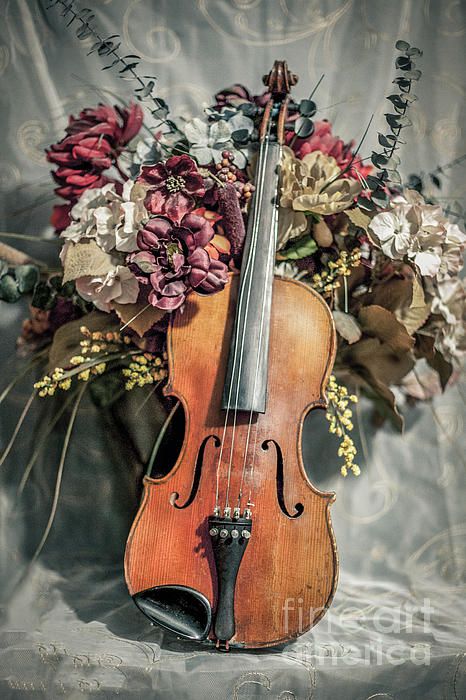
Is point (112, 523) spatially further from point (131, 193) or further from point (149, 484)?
point (131, 193)

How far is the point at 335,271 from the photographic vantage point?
0.94m

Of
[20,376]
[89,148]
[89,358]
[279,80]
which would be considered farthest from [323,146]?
[20,376]

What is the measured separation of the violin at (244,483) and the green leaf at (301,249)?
61 millimetres

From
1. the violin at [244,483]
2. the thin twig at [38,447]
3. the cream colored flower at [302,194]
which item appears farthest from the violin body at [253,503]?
the thin twig at [38,447]

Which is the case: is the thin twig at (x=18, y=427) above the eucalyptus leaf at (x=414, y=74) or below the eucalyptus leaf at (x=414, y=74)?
below

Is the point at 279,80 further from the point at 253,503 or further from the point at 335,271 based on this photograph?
the point at 253,503

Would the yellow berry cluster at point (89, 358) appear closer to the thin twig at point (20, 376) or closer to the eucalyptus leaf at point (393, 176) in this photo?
the thin twig at point (20, 376)

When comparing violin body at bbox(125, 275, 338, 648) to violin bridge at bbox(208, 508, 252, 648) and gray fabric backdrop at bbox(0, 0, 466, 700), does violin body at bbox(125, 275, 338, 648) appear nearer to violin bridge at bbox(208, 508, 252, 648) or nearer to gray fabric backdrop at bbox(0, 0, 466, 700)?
violin bridge at bbox(208, 508, 252, 648)

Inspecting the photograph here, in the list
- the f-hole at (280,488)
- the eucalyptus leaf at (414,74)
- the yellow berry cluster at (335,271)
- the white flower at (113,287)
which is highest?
the eucalyptus leaf at (414,74)

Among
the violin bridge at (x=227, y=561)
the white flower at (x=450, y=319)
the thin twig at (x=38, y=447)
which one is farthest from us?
the thin twig at (x=38, y=447)

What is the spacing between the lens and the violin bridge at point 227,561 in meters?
0.77

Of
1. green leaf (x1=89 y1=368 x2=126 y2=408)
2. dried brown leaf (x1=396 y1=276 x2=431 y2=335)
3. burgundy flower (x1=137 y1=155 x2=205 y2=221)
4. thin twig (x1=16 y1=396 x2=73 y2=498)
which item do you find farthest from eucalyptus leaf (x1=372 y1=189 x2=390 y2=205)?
thin twig (x1=16 y1=396 x2=73 y2=498)

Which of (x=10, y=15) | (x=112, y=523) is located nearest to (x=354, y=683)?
(x=112, y=523)

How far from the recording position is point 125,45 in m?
1.21
